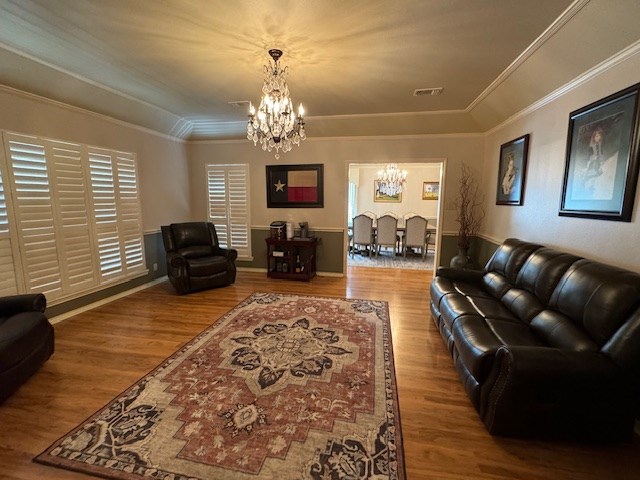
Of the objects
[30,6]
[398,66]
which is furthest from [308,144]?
[30,6]

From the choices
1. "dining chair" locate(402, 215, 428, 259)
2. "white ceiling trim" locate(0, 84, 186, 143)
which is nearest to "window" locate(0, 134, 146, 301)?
"white ceiling trim" locate(0, 84, 186, 143)

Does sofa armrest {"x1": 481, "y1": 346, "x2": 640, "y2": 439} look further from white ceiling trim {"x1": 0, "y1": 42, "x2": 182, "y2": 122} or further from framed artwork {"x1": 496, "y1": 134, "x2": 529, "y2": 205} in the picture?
white ceiling trim {"x1": 0, "y1": 42, "x2": 182, "y2": 122}

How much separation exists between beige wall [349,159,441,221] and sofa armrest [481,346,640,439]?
697cm

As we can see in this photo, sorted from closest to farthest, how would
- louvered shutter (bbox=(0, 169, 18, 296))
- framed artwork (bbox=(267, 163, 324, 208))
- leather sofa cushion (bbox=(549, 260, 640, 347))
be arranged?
leather sofa cushion (bbox=(549, 260, 640, 347)), louvered shutter (bbox=(0, 169, 18, 296)), framed artwork (bbox=(267, 163, 324, 208))

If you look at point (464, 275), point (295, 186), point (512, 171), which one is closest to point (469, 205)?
point (512, 171)

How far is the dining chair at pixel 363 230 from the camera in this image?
21.9ft

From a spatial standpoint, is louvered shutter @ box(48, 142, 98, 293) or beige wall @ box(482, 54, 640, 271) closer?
beige wall @ box(482, 54, 640, 271)

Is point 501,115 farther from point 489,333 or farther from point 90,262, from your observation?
point 90,262

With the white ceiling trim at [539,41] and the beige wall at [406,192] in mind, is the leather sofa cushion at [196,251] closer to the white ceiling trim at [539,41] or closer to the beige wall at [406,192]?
the white ceiling trim at [539,41]

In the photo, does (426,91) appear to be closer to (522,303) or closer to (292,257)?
(522,303)

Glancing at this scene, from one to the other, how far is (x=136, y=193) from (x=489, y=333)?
4.74 meters

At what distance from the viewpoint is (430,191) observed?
27.9ft

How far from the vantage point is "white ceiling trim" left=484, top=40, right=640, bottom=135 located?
1960mm

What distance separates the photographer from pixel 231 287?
15.0ft
